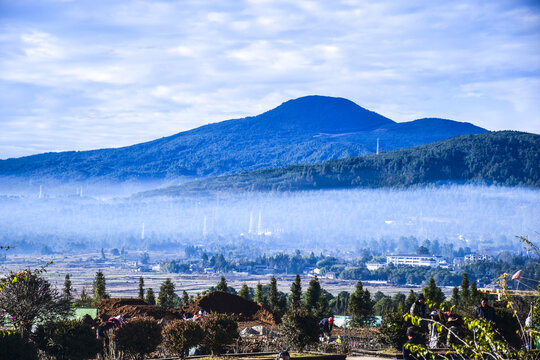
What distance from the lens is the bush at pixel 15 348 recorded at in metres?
14.8

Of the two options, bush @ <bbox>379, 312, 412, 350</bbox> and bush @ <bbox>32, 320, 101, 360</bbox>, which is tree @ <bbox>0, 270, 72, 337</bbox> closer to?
bush @ <bbox>32, 320, 101, 360</bbox>

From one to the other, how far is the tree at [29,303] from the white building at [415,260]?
584 feet

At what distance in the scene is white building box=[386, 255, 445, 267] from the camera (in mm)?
193000

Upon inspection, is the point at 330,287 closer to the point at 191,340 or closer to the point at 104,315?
the point at 104,315

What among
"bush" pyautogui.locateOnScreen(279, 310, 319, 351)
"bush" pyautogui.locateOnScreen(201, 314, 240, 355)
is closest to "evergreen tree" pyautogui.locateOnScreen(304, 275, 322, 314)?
"bush" pyautogui.locateOnScreen(279, 310, 319, 351)

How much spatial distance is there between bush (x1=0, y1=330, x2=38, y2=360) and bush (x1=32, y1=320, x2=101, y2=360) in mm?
2292

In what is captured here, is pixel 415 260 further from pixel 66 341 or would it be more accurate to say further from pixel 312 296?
pixel 66 341

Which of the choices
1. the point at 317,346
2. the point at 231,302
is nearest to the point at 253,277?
the point at 231,302

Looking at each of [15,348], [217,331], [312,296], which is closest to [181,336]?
[217,331]

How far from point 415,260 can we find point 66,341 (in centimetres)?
18344

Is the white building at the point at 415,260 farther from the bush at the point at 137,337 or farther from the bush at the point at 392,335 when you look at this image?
the bush at the point at 137,337

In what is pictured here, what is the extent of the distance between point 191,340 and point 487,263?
160 metres

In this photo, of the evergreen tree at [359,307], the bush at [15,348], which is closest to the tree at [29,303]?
the bush at [15,348]

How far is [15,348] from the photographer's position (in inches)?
589
